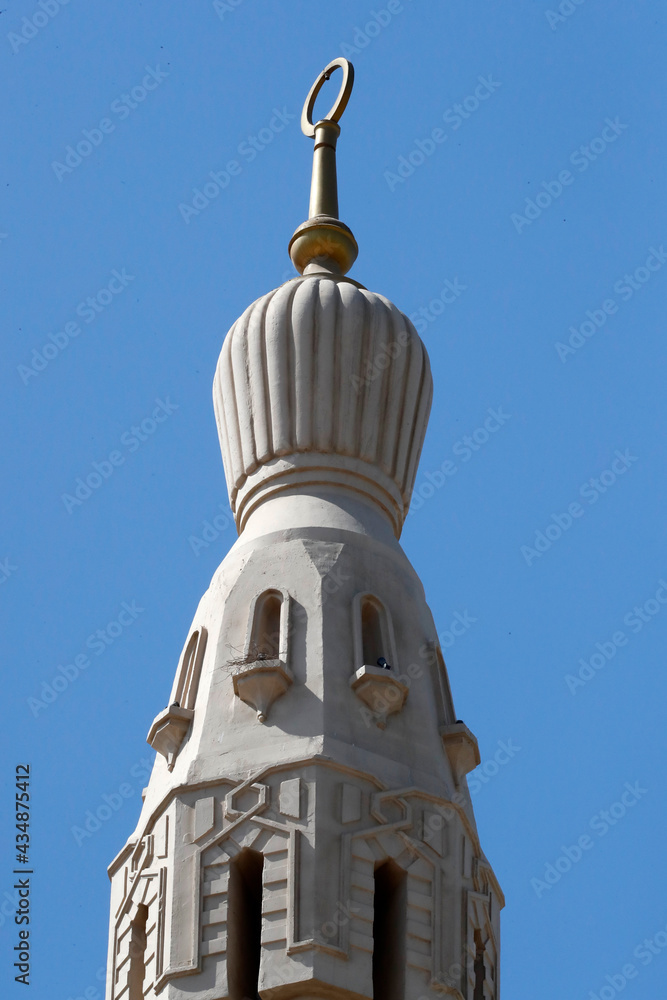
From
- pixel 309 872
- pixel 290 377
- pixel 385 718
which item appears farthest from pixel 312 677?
pixel 290 377

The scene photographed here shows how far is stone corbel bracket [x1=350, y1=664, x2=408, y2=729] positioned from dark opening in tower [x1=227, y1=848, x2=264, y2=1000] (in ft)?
8.88

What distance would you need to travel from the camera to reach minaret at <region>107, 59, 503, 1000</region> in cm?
2872

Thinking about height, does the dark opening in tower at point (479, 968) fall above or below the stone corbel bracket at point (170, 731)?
below

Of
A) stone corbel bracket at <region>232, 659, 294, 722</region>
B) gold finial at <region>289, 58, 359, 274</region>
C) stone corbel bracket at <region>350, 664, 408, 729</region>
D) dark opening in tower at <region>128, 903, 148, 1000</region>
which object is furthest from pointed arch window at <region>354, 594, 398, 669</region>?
gold finial at <region>289, 58, 359, 274</region>

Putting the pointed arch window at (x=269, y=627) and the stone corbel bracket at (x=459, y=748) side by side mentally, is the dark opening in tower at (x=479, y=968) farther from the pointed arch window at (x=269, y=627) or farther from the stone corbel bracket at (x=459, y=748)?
the pointed arch window at (x=269, y=627)

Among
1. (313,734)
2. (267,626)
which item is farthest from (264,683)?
(267,626)

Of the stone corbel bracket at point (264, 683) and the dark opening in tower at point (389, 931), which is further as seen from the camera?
the stone corbel bracket at point (264, 683)

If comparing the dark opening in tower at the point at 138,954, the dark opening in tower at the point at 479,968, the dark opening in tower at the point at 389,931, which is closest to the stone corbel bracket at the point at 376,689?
the dark opening in tower at the point at 389,931

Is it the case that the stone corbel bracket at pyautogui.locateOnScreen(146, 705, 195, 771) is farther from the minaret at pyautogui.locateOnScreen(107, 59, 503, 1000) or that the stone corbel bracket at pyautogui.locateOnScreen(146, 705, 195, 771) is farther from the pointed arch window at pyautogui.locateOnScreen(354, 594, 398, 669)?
the pointed arch window at pyautogui.locateOnScreen(354, 594, 398, 669)

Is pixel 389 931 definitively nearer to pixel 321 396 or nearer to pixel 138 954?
pixel 138 954

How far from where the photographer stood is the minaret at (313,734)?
28719 mm

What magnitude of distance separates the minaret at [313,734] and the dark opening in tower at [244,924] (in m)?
0.03

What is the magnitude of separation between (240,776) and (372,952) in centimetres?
283

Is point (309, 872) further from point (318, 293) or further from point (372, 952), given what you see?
point (318, 293)
